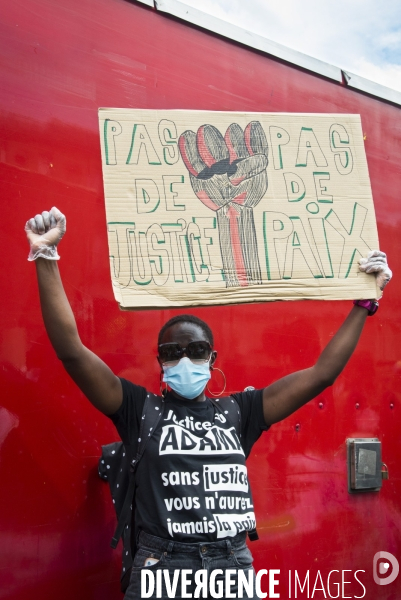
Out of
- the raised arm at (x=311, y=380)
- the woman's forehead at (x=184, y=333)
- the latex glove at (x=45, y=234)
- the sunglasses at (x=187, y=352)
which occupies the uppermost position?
the latex glove at (x=45, y=234)

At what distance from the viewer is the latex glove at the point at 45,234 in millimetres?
1897

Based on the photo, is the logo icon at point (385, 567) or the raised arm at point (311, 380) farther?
the logo icon at point (385, 567)

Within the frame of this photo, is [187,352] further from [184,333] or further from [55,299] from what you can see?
[55,299]

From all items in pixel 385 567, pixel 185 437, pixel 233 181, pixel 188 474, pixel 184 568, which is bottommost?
pixel 385 567

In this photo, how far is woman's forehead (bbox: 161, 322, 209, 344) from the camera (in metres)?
2.24

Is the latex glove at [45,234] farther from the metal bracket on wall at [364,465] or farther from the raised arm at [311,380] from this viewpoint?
the metal bracket on wall at [364,465]

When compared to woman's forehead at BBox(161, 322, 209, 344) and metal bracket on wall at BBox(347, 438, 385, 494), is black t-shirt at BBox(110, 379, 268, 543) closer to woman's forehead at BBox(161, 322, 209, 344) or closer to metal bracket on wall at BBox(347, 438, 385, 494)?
woman's forehead at BBox(161, 322, 209, 344)

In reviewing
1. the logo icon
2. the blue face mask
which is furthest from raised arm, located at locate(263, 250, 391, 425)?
the logo icon

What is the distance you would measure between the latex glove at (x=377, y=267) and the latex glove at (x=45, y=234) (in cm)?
111

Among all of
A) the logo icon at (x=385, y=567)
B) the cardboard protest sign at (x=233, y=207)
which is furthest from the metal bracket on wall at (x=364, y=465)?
the cardboard protest sign at (x=233, y=207)

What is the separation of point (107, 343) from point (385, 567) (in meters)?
1.98

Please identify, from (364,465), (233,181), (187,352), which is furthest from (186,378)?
Answer: (364,465)

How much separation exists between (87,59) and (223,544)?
1.94 metres

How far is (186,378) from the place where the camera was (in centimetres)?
217
